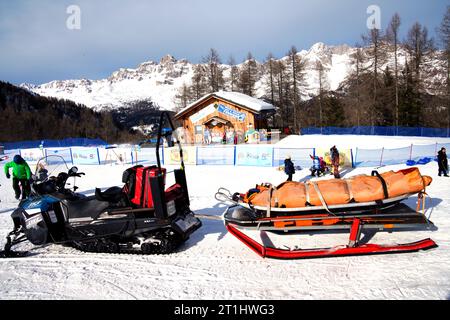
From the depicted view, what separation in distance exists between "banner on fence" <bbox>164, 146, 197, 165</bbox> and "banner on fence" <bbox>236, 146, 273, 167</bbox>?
2624 mm

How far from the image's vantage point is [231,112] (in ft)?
97.3

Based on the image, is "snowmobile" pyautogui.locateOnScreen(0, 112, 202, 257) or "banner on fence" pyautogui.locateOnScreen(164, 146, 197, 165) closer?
"snowmobile" pyautogui.locateOnScreen(0, 112, 202, 257)

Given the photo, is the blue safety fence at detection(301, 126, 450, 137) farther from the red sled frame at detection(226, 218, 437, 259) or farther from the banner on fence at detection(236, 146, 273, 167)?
the red sled frame at detection(226, 218, 437, 259)

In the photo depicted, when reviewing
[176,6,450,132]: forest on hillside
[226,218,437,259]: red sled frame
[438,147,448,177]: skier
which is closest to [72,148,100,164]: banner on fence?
[226,218,437,259]: red sled frame

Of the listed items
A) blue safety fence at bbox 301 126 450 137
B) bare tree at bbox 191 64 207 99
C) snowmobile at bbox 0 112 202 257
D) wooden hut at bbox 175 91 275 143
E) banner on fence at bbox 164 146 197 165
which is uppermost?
bare tree at bbox 191 64 207 99

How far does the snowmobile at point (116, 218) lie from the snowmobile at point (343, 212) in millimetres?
1104

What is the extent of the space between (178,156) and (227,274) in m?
14.4

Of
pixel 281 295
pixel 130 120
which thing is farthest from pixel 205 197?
pixel 130 120

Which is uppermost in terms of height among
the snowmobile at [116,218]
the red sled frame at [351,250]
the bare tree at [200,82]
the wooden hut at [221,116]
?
the bare tree at [200,82]

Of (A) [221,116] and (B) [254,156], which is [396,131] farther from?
(B) [254,156]

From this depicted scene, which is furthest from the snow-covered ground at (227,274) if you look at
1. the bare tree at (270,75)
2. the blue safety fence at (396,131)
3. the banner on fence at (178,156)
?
the bare tree at (270,75)

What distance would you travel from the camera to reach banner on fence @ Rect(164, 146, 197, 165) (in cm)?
1770

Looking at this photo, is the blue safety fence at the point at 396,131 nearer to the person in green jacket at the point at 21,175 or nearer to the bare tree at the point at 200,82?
the bare tree at the point at 200,82

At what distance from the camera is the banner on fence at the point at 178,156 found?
1770 centimetres
